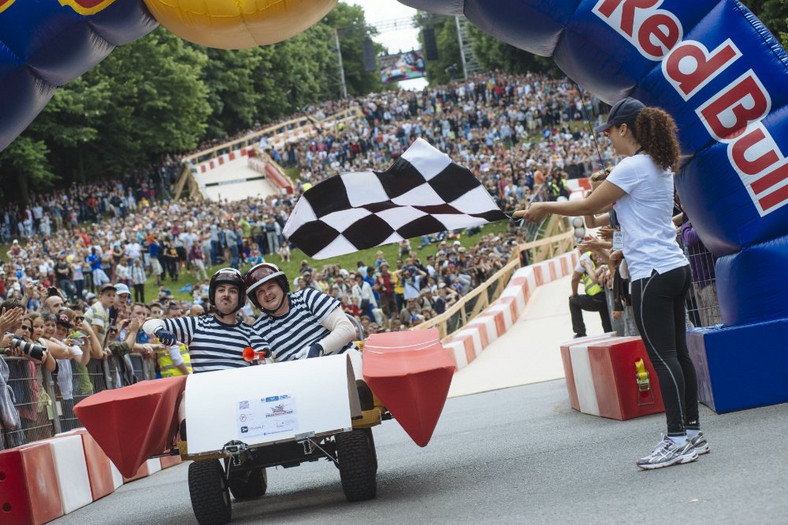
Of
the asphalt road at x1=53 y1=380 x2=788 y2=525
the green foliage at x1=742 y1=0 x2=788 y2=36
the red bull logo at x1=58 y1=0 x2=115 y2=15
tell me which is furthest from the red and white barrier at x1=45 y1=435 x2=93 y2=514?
the green foliage at x1=742 y1=0 x2=788 y2=36

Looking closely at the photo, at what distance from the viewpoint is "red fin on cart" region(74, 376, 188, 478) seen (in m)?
6.45

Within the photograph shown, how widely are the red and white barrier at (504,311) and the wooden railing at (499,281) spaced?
0.28 meters

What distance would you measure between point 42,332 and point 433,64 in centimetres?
11922

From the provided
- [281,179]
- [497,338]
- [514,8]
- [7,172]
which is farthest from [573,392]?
[7,172]

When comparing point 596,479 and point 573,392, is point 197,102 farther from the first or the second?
point 596,479

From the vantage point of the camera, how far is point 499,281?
25.4 m

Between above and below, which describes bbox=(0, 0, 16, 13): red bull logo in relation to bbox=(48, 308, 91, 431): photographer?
above

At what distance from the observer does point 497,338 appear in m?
21.5

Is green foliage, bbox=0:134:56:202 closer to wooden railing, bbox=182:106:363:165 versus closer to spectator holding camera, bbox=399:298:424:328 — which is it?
wooden railing, bbox=182:106:363:165

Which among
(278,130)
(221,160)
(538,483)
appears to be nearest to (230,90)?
(278,130)

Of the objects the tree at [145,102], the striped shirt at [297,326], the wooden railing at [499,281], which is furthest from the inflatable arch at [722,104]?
the tree at [145,102]

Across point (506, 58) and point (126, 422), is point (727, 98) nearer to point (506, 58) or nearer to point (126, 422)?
point (126, 422)

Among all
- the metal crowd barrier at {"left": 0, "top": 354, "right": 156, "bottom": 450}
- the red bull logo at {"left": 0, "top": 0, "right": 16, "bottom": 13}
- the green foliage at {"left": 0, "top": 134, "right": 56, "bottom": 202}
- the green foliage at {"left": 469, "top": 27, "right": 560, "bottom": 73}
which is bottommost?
the metal crowd barrier at {"left": 0, "top": 354, "right": 156, "bottom": 450}

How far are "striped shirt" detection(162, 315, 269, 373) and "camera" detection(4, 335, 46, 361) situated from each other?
87.4 inches
